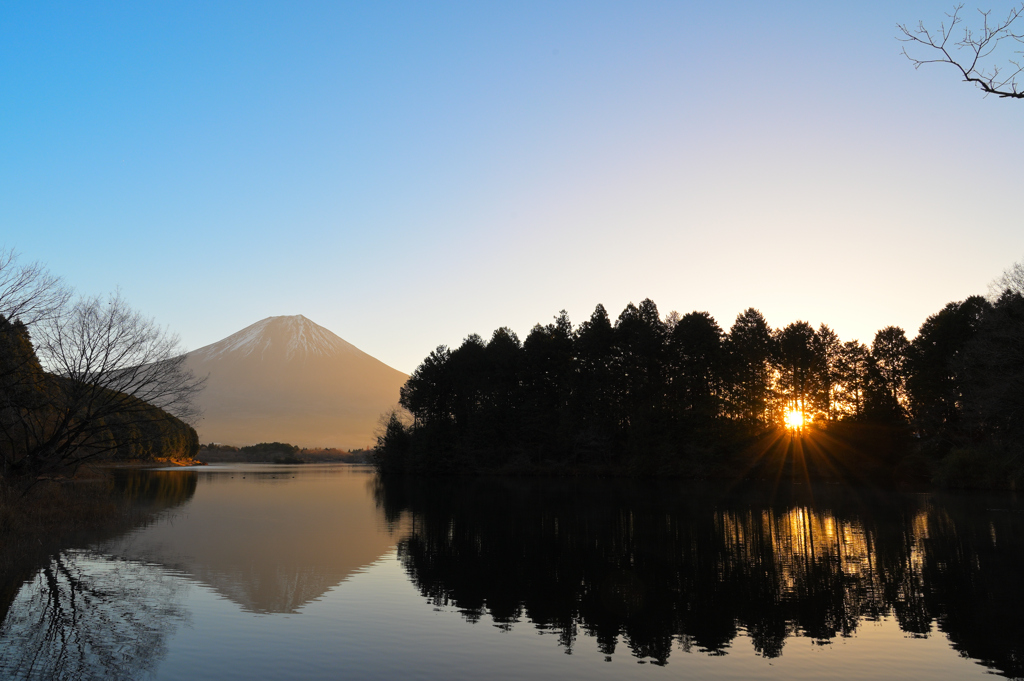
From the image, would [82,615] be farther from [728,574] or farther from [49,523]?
[728,574]

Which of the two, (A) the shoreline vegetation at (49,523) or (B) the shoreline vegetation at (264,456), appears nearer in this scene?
(A) the shoreline vegetation at (49,523)

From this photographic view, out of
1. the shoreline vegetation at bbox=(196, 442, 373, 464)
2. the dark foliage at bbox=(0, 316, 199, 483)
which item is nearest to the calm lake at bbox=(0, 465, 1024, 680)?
the dark foliage at bbox=(0, 316, 199, 483)

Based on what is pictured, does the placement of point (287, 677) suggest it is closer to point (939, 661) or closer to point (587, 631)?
point (587, 631)

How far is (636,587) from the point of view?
18562 millimetres

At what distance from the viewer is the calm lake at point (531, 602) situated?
1223 centimetres

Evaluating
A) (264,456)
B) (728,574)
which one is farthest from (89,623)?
(264,456)

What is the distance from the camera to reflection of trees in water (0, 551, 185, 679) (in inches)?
455

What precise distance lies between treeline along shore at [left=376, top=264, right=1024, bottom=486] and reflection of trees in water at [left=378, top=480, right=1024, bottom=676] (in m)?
30.9

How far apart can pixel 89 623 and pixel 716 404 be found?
6863 centimetres

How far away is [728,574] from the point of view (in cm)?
2014

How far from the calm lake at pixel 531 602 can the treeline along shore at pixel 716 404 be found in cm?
3790

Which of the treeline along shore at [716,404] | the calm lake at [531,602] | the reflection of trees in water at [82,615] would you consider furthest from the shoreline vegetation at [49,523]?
the treeline along shore at [716,404]

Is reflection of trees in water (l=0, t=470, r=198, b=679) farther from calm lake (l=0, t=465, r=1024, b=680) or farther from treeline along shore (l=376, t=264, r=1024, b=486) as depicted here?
treeline along shore (l=376, t=264, r=1024, b=486)

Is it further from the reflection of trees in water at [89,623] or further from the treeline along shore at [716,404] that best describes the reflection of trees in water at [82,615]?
the treeline along shore at [716,404]
